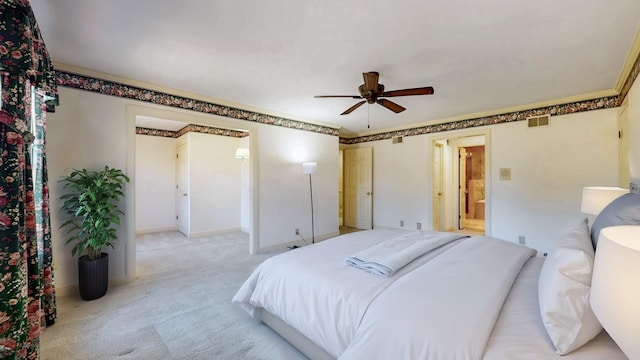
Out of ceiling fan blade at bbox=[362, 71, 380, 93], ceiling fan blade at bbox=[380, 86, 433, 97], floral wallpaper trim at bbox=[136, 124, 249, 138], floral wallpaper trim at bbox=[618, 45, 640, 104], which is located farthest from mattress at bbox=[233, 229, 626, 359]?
floral wallpaper trim at bbox=[136, 124, 249, 138]

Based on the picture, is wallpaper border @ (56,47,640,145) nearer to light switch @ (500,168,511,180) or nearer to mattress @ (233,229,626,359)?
light switch @ (500,168,511,180)

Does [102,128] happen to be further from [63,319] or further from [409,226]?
[409,226]

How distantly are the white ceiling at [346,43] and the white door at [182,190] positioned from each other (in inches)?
118

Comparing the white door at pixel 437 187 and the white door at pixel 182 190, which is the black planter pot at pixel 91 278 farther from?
the white door at pixel 437 187

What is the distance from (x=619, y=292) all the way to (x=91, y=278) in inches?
151

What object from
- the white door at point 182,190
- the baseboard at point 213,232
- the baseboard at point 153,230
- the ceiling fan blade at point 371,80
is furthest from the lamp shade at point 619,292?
the baseboard at point 153,230

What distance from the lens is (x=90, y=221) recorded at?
2.68 metres

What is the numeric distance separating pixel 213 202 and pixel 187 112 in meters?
2.97

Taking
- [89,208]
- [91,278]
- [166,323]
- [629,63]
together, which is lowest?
[166,323]

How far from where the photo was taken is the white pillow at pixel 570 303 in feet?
3.35

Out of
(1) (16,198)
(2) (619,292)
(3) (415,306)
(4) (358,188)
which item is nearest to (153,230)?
(4) (358,188)

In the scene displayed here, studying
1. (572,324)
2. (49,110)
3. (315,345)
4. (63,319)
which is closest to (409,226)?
(315,345)

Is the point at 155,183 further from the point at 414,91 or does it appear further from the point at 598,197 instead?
the point at 598,197

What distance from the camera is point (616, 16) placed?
190 centimetres
